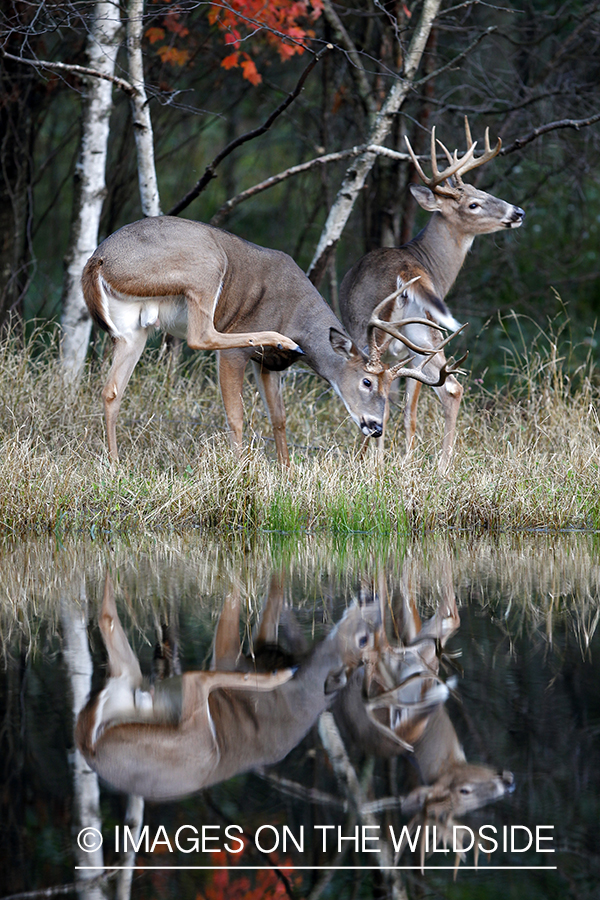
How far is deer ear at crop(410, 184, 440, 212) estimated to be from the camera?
9.08 metres

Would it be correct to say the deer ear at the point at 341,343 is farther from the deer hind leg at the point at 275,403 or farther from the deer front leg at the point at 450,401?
the deer front leg at the point at 450,401

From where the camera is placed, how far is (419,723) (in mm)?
3355

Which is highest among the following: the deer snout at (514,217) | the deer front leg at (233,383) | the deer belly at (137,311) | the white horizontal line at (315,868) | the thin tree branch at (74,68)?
the thin tree branch at (74,68)

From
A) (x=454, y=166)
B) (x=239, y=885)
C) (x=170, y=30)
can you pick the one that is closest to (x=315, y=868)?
(x=239, y=885)

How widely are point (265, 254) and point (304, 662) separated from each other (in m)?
5.13

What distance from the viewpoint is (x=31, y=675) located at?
3.89 meters

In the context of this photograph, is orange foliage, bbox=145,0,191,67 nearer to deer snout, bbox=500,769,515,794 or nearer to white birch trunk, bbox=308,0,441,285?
white birch trunk, bbox=308,0,441,285

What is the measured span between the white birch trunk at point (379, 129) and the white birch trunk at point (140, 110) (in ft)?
5.23

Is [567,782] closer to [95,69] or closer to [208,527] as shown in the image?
[208,527]

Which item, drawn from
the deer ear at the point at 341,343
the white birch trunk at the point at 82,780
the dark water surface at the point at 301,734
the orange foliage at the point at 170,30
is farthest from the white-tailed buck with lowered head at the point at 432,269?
the white birch trunk at the point at 82,780

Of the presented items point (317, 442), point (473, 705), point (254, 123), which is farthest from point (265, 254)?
point (254, 123)

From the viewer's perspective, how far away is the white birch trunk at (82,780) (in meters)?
2.46

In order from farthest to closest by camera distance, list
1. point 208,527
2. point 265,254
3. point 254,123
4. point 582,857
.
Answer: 1. point 254,123
2. point 265,254
3. point 208,527
4. point 582,857

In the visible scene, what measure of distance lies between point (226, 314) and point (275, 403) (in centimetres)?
83
